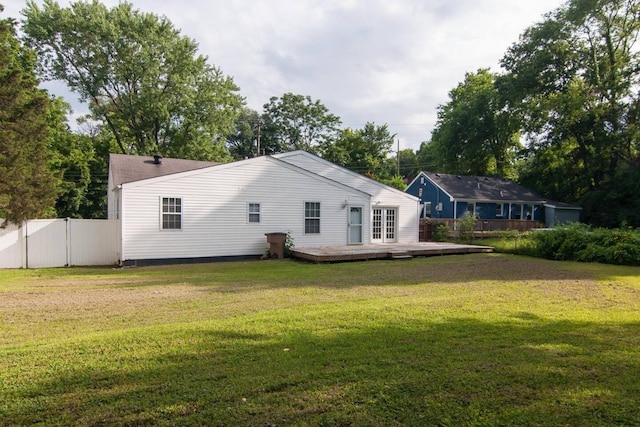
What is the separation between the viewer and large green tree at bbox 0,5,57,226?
11547 mm

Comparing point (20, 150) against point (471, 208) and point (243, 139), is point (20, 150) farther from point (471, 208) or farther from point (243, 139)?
point (243, 139)

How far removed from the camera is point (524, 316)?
218 inches

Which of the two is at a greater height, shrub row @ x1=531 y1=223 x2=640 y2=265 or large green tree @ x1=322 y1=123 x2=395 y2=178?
large green tree @ x1=322 y1=123 x2=395 y2=178

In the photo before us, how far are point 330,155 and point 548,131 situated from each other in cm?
2120

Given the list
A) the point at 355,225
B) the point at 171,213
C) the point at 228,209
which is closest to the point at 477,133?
the point at 355,225

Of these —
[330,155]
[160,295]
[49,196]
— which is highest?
[330,155]

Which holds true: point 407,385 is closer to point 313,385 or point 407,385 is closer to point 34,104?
point 313,385

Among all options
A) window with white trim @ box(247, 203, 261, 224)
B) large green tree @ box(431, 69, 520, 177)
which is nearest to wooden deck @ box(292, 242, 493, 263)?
window with white trim @ box(247, 203, 261, 224)

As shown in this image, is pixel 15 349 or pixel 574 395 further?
pixel 15 349

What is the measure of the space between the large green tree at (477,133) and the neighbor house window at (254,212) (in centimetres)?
2948

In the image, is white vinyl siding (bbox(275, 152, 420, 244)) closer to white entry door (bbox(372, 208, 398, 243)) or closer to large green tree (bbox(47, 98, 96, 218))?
white entry door (bbox(372, 208, 398, 243))

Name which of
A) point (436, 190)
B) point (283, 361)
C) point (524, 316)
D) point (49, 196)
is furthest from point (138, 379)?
point (436, 190)

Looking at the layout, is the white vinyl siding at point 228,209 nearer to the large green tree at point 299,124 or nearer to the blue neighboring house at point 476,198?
the blue neighboring house at point 476,198

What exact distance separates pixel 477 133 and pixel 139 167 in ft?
107
